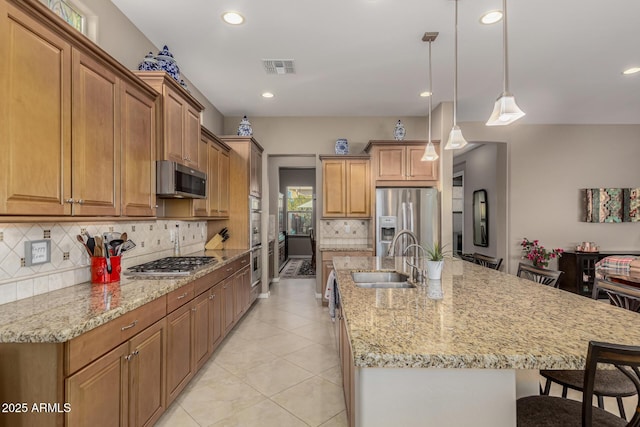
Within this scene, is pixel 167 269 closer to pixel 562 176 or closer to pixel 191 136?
pixel 191 136

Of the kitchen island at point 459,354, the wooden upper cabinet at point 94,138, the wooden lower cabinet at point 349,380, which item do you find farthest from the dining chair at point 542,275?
the wooden upper cabinet at point 94,138

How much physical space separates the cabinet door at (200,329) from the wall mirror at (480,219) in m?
5.64

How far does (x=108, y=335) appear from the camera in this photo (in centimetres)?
148

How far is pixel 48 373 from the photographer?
1259 millimetres

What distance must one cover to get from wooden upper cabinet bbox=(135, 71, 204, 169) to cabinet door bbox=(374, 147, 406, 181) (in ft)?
8.51

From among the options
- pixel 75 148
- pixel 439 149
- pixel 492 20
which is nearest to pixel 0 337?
pixel 75 148

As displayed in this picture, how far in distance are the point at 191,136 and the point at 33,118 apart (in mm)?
1599

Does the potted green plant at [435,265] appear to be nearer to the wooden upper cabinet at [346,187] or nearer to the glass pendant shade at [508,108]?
the glass pendant shade at [508,108]

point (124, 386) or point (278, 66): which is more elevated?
point (278, 66)

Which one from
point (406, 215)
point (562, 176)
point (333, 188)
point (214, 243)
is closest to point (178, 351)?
point (214, 243)

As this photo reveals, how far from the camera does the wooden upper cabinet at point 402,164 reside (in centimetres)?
460

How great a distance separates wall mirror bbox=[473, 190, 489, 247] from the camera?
6.36 meters

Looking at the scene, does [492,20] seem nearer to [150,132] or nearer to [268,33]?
[268,33]

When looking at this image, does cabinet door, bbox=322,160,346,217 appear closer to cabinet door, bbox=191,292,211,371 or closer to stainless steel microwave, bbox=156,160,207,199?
stainless steel microwave, bbox=156,160,207,199
